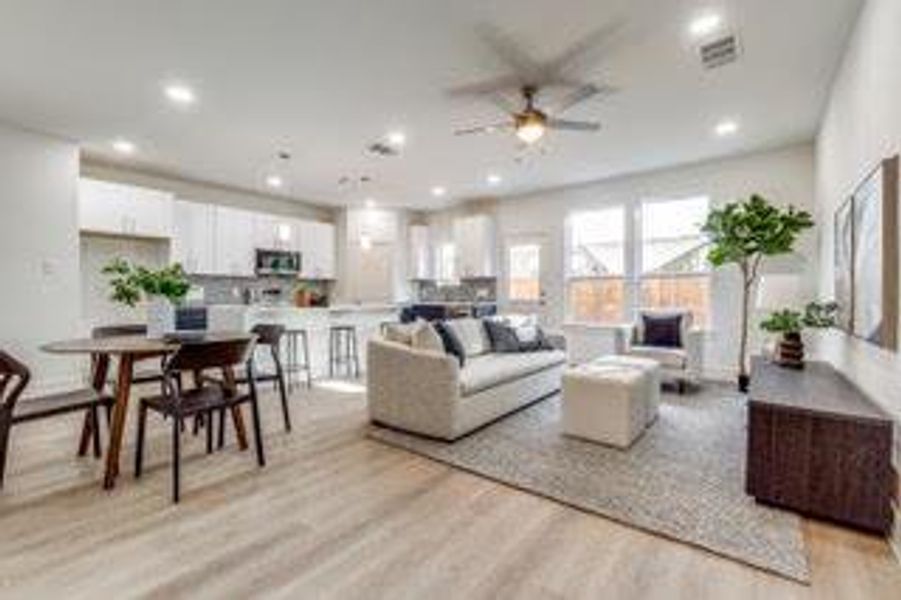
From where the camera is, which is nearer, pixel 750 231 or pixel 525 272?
pixel 750 231

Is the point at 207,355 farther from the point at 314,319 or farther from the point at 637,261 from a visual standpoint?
the point at 637,261

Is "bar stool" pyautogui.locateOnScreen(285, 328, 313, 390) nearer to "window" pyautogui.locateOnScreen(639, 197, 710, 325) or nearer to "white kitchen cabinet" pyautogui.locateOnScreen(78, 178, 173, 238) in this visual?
"white kitchen cabinet" pyautogui.locateOnScreen(78, 178, 173, 238)

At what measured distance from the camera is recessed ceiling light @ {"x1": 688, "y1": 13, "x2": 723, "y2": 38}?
279 cm

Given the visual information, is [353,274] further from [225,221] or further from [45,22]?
[45,22]

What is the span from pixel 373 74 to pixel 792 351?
3737 mm

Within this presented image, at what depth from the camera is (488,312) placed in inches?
305

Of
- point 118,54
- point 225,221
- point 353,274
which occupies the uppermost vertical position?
point 118,54

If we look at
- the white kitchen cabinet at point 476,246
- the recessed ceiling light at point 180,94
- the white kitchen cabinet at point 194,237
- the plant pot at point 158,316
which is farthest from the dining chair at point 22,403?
the white kitchen cabinet at point 476,246

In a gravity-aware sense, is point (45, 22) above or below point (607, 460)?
above

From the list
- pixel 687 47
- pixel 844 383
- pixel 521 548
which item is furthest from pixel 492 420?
pixel 687 47

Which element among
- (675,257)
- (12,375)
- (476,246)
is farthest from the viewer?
(476,246)

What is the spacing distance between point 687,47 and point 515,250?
4.82 meters

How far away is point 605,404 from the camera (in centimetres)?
338

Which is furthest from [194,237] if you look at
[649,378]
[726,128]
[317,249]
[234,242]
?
[726,128]
